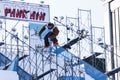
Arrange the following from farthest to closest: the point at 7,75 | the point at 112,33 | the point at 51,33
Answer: the point at 112,33, the point at 51,33, the point at 7,75

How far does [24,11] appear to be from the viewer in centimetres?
1370

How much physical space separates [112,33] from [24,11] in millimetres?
4031

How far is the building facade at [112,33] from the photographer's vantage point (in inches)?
621

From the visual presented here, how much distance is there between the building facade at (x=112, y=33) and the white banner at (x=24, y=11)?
2775 mm

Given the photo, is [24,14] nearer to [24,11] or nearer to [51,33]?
[24,11]

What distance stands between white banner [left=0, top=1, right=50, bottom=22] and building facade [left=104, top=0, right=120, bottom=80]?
278cm

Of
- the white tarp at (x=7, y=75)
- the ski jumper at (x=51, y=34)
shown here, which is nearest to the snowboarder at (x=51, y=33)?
the ski jumper at (x=51, y=34)

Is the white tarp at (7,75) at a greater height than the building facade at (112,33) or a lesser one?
lesser

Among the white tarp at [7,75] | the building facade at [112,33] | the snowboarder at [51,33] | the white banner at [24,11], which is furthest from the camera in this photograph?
the building facade at [112,33]

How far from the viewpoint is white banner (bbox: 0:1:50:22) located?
1345 centimetres

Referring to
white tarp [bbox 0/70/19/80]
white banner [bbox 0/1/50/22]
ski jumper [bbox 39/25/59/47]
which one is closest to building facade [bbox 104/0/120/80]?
white banner [bbox 0/1/50/22]

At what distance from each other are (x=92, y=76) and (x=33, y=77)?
65.8 inches

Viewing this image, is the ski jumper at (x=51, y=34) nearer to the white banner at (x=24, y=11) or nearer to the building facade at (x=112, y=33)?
the white banner at (x=24, y=11)

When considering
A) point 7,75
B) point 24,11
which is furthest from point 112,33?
point 7,75
